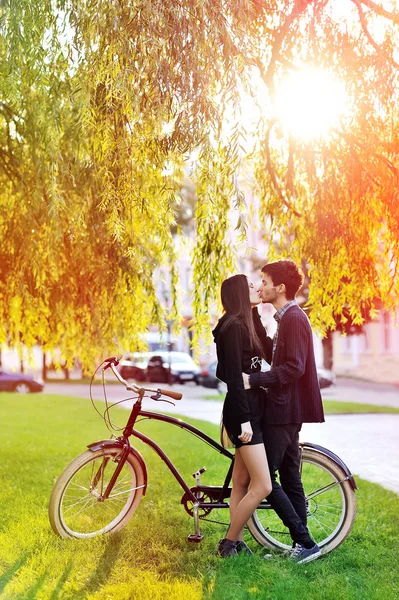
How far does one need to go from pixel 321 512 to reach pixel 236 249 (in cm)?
274

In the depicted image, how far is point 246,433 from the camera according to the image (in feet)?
18.5

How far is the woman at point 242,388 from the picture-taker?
564 cm

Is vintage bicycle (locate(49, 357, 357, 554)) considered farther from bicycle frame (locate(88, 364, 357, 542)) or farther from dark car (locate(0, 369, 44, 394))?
dark car (locate(0, 369, 44, 394))

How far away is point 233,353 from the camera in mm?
5645

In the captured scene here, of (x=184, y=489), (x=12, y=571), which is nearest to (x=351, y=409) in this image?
(x=184, y=489)

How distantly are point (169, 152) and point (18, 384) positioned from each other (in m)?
31.7

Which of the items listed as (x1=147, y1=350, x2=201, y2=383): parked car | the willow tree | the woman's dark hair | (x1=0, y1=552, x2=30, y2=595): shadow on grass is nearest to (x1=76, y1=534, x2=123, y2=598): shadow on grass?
(x1=0, y1=552, x2=30, y2=595): shadow on grass

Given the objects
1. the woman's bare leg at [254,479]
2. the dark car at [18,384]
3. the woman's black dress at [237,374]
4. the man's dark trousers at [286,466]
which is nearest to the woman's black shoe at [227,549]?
the woman's bare leg at [254,479]

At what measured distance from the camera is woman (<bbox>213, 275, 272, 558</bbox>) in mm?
5645

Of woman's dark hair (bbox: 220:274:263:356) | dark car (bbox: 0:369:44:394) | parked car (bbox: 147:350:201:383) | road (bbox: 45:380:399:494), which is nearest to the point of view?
woman's dark hair (bbox: 220:274:263:356)

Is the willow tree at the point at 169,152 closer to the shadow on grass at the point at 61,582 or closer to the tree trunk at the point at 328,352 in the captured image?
the shadow on grass at the point at 61,582

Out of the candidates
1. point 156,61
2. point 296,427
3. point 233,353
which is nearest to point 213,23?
point 156,61

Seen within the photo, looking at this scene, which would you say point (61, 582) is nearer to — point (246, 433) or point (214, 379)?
point (246, 433)

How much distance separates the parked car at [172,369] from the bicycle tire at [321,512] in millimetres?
32981
